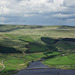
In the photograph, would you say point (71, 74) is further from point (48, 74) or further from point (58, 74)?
point (48, 74)

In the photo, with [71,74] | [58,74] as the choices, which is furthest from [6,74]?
[71,74]

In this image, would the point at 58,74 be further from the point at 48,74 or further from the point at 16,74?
the point at 16,74

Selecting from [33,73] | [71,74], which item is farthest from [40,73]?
[71,74]

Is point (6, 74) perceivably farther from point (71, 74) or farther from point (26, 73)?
point (71, 74)

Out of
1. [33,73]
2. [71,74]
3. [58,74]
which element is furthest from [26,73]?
[71,74]

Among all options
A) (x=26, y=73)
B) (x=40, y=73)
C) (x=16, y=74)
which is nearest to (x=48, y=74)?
(x=40, y=73)
